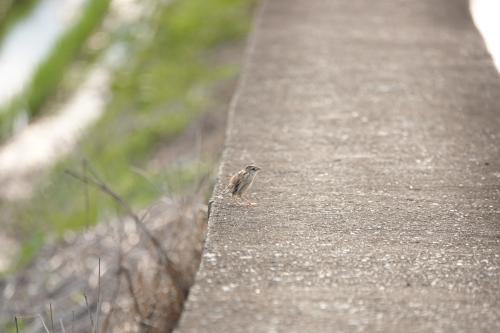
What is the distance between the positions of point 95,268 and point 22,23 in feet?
33.6

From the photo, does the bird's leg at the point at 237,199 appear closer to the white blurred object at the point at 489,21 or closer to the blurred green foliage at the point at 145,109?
the white blurred object at the point at 489,21

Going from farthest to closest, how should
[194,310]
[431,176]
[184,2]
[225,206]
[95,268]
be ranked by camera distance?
[184,2] → [95,268] → [431,176] → [225,206] → [194,310]

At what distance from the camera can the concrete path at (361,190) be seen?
3232mm

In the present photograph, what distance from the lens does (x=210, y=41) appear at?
39.5 feet

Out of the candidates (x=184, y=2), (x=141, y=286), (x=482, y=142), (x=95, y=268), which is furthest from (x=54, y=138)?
(x=482, y=142)

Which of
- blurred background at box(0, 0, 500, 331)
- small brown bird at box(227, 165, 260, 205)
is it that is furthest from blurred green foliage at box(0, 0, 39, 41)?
small brown bird at box(227, 165, 260, 205)

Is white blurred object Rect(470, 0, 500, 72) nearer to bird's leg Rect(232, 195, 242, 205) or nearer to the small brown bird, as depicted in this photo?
the small brown bird

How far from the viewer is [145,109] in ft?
36.8

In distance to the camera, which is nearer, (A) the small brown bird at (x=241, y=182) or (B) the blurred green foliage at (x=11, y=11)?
(A) the small brown bird at (x=241, y=182)

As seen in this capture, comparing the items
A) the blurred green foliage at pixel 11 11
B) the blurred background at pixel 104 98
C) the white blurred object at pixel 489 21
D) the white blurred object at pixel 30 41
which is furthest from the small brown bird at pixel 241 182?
the blurred green foliage at pixel 11 11

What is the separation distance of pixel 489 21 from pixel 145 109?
5238mm

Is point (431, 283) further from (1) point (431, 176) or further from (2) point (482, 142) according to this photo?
(2) point (482, 142)

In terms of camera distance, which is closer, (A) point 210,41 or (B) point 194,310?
(B) point 194,310

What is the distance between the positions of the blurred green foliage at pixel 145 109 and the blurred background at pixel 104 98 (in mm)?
19
